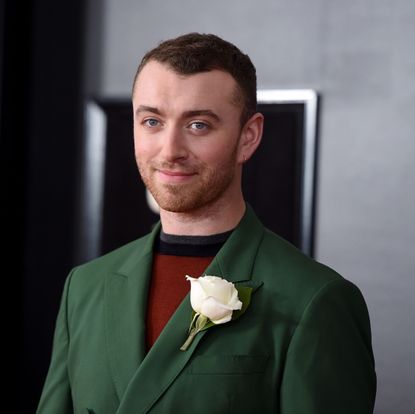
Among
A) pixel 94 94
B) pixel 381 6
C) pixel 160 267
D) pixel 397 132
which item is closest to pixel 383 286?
pixel 397 132

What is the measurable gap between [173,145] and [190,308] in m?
0.29

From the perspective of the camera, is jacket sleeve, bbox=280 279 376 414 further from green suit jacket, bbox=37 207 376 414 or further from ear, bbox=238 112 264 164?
ear, bbox=238 112 264 164

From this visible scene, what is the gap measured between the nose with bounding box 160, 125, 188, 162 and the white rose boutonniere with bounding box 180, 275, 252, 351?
0.69ft

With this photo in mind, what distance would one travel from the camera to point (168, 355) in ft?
4.93

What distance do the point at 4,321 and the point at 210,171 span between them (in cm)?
226

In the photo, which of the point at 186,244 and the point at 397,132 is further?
the point at 397,132

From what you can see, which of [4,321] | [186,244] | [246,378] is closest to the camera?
[246,378]

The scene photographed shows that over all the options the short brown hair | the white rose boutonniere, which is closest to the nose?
the short brown hair

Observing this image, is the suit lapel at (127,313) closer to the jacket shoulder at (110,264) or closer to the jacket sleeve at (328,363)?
the jacket shoulder at (110,264)

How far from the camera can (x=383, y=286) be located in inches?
126

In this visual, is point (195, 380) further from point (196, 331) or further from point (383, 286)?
point (383, 286)

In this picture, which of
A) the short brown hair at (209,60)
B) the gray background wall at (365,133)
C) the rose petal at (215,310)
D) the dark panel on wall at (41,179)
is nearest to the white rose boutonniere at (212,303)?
the rose petal at (215,310)

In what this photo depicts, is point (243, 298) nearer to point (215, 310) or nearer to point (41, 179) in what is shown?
point (215, 310)

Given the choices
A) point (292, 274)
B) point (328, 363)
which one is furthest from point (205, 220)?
point (328, 363)
